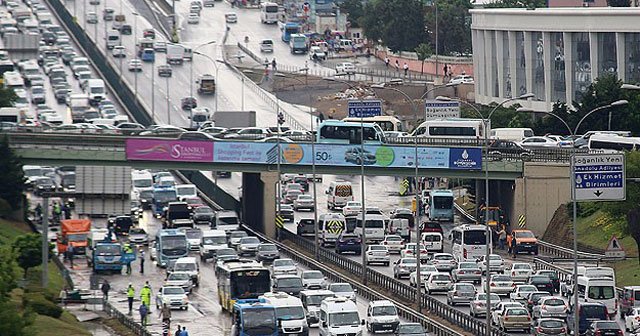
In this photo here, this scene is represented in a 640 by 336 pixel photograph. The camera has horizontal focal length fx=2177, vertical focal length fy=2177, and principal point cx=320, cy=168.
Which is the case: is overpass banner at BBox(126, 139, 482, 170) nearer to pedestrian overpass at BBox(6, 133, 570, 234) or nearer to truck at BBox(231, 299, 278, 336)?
pedestrian overpass at BBox(6, 133, 570, 234)

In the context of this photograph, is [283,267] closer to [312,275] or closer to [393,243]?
[312,275]

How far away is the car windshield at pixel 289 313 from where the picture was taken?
80438mm

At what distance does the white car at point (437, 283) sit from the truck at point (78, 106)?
7412 centimetres

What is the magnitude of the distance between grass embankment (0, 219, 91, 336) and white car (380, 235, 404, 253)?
1814 centimetres

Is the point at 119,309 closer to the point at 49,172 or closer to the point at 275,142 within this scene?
the point at 275,142

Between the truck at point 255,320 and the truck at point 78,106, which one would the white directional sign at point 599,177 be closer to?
the truck at point 255,320

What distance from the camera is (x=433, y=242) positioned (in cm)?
11300

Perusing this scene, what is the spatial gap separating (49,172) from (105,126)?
10.5 metres

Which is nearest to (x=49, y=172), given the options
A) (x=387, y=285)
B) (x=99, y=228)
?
(x=99, y=228)

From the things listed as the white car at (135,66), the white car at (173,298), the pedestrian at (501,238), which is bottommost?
the white car at (173,298)

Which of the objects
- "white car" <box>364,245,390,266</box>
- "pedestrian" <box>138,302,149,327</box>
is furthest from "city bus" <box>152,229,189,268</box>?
"pedestrian" <box>138,302,149,327</box>

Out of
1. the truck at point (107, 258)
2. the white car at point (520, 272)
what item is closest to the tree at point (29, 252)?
the truck at point (107, 258)

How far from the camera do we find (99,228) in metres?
123

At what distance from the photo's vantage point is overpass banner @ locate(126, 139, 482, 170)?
404 feet
